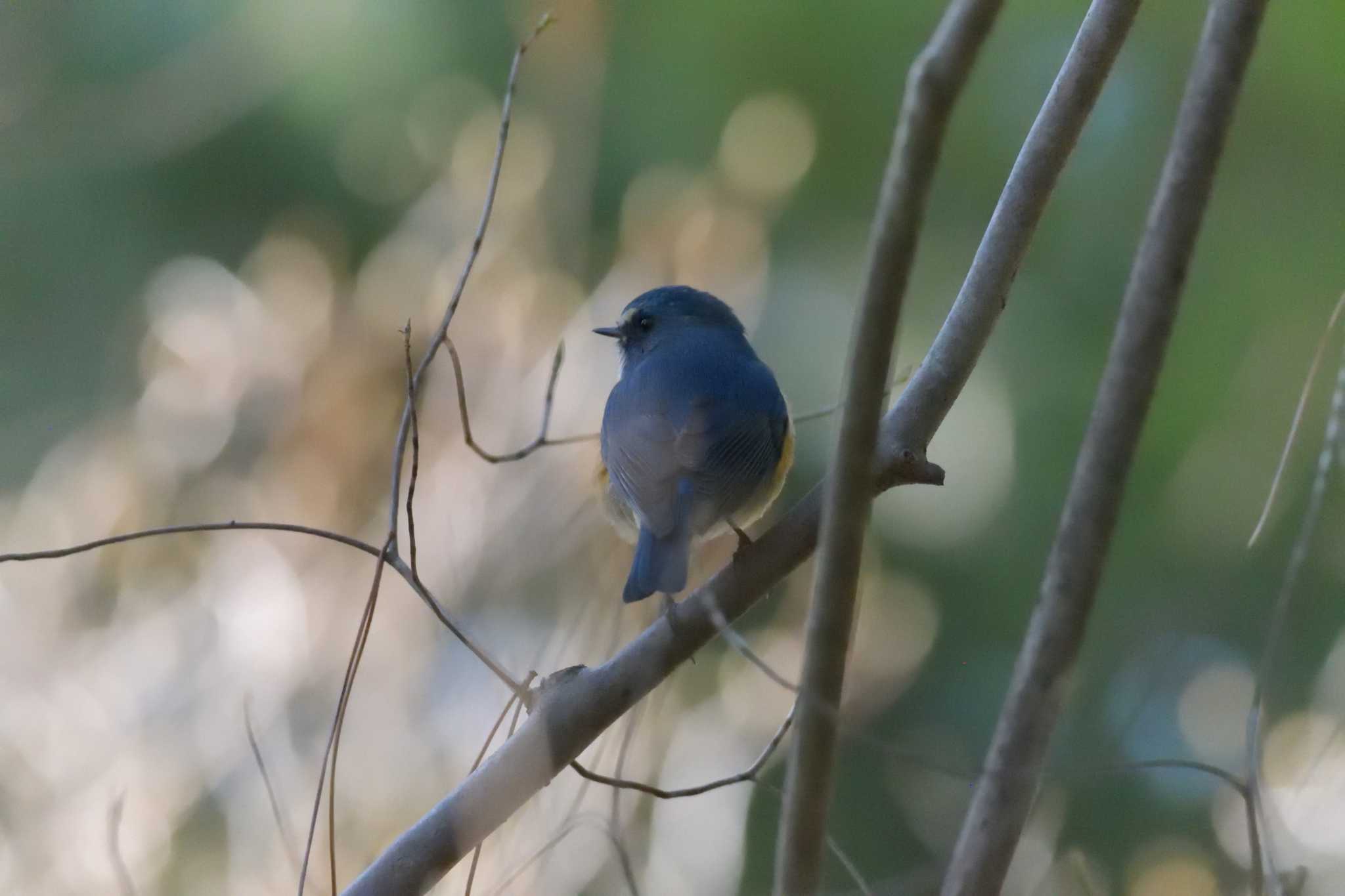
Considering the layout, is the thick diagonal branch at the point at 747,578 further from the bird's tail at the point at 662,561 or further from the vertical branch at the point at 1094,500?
the vertical branch at the point at 1094,500

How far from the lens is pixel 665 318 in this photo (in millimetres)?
2324

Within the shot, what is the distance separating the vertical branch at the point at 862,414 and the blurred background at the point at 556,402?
1.02 m

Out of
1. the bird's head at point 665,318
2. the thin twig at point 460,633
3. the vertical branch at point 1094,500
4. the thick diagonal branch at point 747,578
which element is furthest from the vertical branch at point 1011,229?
the bird's head at point 665,318

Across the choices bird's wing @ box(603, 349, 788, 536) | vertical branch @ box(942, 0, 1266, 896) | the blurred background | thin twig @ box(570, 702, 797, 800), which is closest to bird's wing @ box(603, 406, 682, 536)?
bird's wing @ box(603, 349, 788, 536)

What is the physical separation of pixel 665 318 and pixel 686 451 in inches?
22.8

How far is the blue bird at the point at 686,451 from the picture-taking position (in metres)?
1.71

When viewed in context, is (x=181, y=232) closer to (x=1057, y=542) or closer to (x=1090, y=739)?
(x=1090, y=739)

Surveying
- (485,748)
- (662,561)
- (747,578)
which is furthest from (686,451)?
(485,748)

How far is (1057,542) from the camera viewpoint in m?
0.67

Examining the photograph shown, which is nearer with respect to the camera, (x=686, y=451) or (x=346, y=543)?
(x=346, y=543)

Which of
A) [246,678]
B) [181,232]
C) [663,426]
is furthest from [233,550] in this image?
[663,426]

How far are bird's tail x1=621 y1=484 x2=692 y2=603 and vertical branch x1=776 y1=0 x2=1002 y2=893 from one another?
2.25ft

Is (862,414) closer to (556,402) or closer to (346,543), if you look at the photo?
(346,543)

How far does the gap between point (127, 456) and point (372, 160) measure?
1.05 metres
